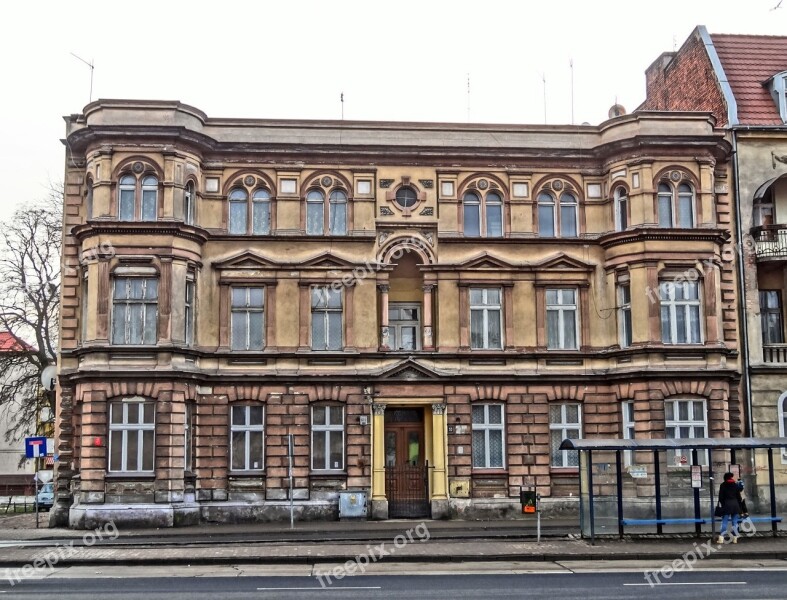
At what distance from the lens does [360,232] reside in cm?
3234

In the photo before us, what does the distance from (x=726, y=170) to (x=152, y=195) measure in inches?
734

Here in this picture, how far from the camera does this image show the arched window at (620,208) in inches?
1287

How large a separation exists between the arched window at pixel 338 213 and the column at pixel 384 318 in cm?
223

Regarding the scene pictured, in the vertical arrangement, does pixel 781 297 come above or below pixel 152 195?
below

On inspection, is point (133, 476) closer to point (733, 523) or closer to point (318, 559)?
point (318, 559)

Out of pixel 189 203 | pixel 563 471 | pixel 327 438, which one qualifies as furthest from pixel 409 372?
pixel 189 203

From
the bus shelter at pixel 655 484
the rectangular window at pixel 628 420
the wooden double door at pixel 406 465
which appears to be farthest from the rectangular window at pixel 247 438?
the rectangular window at pixel 628 420

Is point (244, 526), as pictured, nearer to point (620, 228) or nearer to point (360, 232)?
point (360, 232)

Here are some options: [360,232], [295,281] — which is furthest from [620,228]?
[295,281]

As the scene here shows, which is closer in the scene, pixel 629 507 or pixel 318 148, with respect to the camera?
pixel 629 507

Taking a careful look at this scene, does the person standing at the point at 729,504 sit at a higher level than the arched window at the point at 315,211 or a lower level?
lower

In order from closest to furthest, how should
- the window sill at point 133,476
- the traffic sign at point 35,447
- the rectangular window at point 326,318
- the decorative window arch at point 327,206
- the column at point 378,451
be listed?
1. the window sill at point 133,476
2. the traffic sign at point 35,447
3. the column at point 378,451
4. the rectangular window at point 326,318
5. the decorative window arch at point 327,206

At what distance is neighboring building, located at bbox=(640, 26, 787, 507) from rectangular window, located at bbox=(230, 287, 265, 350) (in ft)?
50.9

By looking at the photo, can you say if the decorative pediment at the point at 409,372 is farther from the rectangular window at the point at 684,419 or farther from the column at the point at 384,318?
the rectangular window at the point at 684,419
